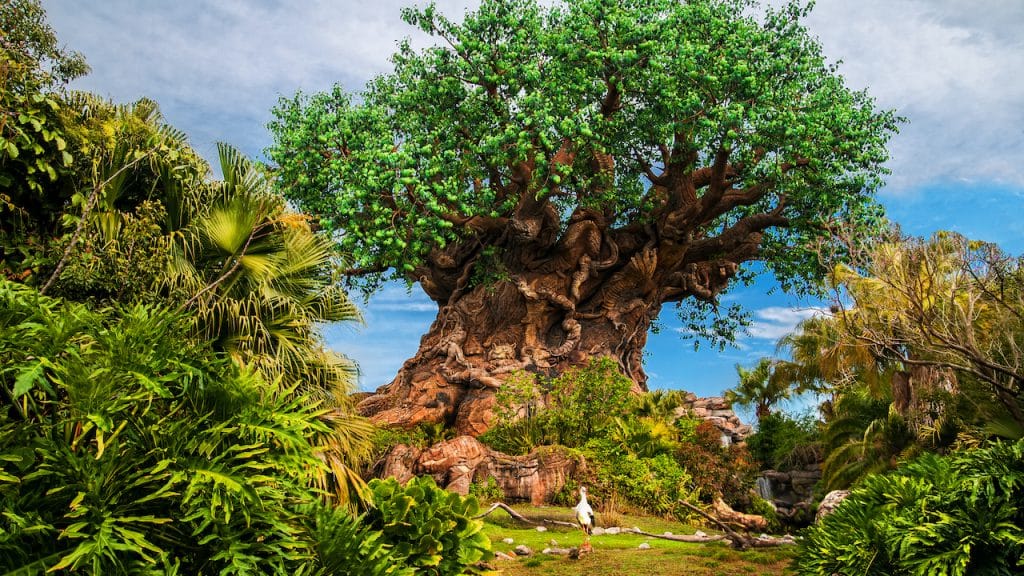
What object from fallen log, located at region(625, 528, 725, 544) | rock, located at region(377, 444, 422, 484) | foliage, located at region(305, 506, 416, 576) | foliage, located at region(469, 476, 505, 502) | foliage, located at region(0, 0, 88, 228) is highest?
foliage, located at region(0, 0, 88, 228)

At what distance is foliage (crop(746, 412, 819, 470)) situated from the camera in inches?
854

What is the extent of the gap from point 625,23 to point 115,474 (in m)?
13.7

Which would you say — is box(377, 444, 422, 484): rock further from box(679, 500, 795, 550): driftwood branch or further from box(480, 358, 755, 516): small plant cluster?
box(679, 500, 795, 550): driftwood branch

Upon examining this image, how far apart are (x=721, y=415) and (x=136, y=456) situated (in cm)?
2292

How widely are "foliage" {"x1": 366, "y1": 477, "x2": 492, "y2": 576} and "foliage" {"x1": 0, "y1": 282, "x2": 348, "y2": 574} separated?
1110 millimetres

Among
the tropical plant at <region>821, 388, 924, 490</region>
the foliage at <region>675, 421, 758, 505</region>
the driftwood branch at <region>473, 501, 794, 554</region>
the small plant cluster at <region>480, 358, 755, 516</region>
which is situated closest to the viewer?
the driftwood branch at <region>473, 501, 794, 554</region>

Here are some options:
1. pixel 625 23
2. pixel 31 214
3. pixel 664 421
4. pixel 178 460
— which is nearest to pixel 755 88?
pixel 625 23

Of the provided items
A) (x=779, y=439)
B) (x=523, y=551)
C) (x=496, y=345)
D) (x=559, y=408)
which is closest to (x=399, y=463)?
(x=559, y=408)

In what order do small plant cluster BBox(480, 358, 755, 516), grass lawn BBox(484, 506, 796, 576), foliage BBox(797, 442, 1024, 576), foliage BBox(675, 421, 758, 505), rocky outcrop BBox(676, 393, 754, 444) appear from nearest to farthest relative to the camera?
foliage BBox(797, 442, 1024, 576) → grass lawn BBox(484, 506, 796, 576) → small plant cluster BBox(480, 358, 755, 516) → foliage BBox(675, 421, 758, 505) → rocky outcrop BBox(676, 393, 754, 444)

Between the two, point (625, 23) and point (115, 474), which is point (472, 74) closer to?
point (625, 23)

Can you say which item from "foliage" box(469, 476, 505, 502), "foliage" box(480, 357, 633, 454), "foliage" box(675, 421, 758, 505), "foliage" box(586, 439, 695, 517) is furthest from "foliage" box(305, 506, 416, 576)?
"foliage" box(675, 421, 758, 505)

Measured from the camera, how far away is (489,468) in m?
14.2

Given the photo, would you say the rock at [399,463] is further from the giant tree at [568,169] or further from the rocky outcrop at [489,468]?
the giant tree at [568,169]

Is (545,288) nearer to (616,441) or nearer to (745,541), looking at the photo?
(616,441)
